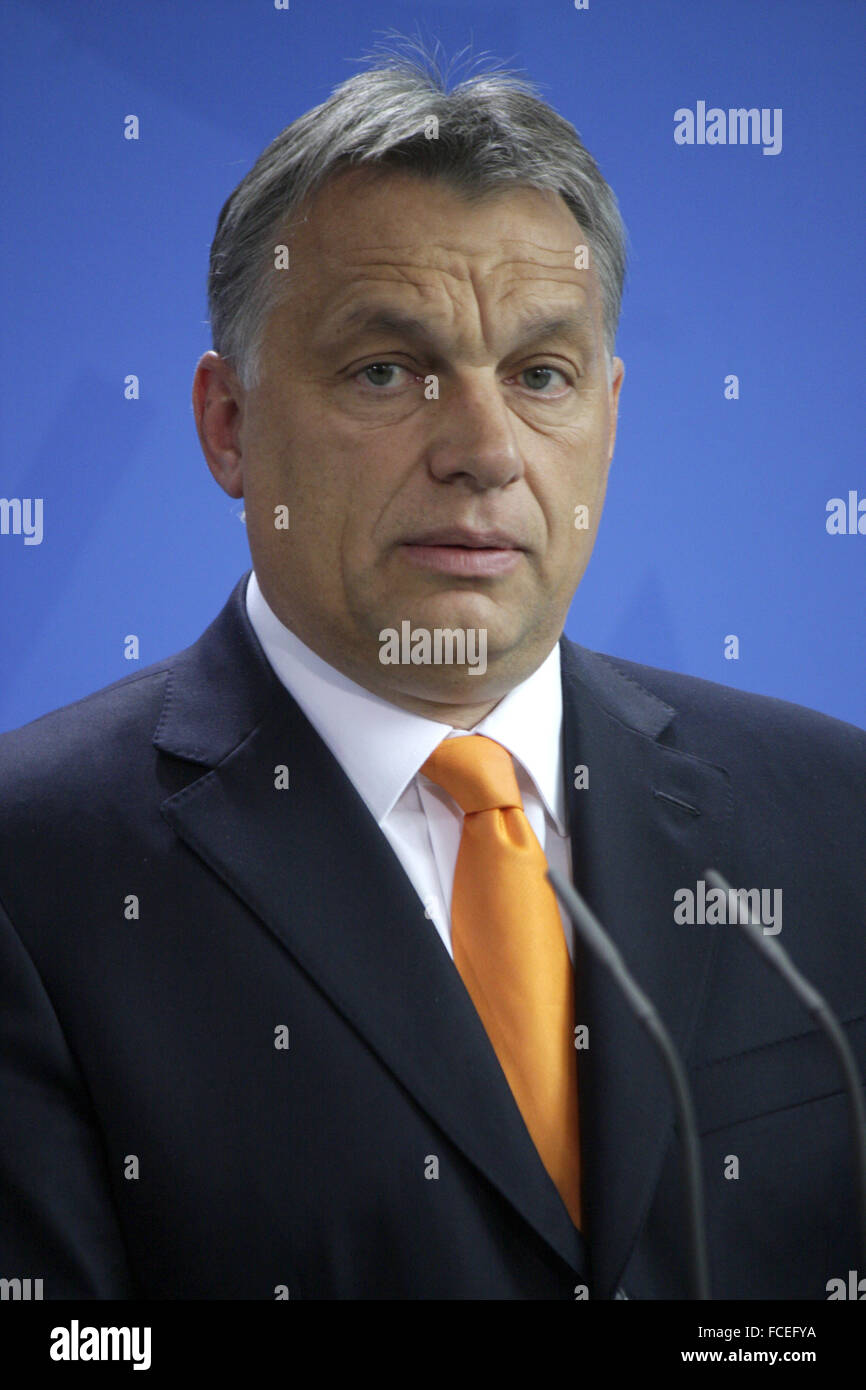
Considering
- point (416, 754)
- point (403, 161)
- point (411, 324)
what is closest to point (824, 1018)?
point (416, 754)

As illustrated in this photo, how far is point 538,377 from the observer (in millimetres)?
1429

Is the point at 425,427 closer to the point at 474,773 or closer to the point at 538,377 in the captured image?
the point at 538,377

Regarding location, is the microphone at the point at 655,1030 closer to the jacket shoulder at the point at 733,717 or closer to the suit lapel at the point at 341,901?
the suit lapel at the point at 341,901

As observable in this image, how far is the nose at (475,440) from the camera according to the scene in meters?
1.34

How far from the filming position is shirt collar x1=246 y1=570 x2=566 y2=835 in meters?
1.41

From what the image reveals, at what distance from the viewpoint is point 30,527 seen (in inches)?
73.7

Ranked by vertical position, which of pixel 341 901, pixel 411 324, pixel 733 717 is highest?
pixel 411 324

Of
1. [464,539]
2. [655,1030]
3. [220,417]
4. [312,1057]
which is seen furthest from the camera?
[220,417]

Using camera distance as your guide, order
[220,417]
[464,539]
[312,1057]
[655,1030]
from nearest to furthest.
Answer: [655,1030] < [312,1057] < [464,539] < [220,417]

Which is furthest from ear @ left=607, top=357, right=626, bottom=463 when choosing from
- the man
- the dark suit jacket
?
the dark suit jacket

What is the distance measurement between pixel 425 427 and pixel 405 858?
1.32 ft

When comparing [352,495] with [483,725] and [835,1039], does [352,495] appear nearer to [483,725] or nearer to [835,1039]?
[483,725]

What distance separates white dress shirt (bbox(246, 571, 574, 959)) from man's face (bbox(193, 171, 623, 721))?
0.03 metres

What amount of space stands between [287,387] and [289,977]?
0.56 metres
